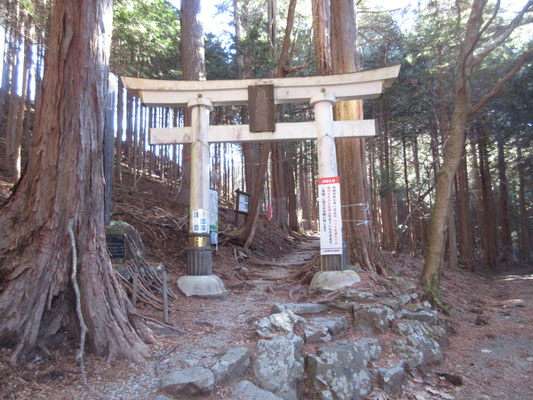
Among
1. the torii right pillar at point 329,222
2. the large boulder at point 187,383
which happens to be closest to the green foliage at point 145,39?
the torii right pillar at point 329,222

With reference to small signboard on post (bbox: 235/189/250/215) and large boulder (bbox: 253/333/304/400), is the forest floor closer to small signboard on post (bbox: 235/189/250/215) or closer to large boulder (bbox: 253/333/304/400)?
large boulder (bbox: 253/333/304/400)

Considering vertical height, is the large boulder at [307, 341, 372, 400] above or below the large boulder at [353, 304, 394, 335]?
below

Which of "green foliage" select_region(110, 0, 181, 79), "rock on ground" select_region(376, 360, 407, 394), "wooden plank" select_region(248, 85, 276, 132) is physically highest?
"green foliage" select_region(110, 0, 181, 79)

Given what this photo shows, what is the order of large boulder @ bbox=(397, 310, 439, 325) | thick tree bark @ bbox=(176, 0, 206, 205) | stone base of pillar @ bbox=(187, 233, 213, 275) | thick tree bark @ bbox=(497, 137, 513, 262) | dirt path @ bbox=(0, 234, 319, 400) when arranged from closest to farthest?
dirt path @ bbox=(0, 234, 319, 400) < large boulder @ bbox=(397, 310, 439, 325) < stone base of pillar @ bbox=(187, 233, 213, 275) < thick tree bark @ bbox=(176, 0, 206, 205) < thick tree bark @ bbox=(497, 137, 513, 262)

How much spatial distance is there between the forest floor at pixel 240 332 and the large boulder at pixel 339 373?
7.9 inches

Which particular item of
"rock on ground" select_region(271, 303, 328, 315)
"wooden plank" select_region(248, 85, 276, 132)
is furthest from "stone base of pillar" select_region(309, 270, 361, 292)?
"wooden plank" select_region(248, 85, 276, 132)

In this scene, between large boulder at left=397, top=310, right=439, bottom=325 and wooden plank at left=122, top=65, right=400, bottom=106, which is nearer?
large boulder at left=397, top=310, right=439, bottom=325

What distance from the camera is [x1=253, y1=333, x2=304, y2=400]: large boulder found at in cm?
358

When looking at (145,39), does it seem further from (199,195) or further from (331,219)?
(331,219)

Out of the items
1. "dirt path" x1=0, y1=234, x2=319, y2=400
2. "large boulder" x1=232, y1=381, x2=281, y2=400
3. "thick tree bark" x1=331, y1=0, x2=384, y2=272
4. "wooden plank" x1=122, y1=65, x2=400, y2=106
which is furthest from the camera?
"thick tree bark" x1=331, y1=0, x2=384, y2=272

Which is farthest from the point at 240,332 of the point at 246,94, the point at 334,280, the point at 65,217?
the point at 246,94

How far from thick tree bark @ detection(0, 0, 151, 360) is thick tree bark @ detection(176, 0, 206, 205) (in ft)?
19.8

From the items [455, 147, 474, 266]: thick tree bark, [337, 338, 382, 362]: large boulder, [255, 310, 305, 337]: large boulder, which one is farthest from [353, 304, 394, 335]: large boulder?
[455, 147, 474, 266]: thick tree bark

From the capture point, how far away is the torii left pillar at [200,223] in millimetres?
6074
